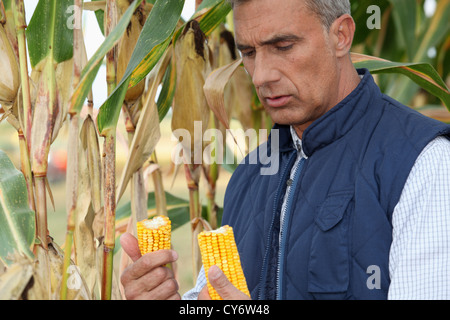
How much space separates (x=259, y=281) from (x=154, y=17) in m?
0.41

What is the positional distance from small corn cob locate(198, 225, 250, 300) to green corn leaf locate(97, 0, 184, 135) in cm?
26

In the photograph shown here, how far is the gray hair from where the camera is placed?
2.35 ft

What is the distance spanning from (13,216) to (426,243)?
1.80 feet

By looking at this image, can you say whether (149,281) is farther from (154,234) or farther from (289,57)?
(289,57)

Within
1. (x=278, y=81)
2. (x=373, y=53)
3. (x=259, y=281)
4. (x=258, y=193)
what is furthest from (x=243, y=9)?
(x=373, y=53)

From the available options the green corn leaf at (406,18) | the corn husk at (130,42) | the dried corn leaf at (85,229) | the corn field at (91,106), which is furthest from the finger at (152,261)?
the green corn leaf at (406,18)

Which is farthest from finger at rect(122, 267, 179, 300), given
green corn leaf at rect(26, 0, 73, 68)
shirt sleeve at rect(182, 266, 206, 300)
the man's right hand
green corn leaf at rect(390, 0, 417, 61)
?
green corn leaf at rect(390, 0, 417, 61)

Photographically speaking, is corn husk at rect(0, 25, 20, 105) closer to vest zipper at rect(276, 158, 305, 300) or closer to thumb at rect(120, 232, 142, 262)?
thumb at rect(120, 232, 142, 262)

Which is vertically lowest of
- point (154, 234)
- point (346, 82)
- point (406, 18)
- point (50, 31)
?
point (154, 234)

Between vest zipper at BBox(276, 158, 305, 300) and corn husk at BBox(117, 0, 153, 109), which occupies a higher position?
corn husk at BBox(117, 0, 153, 109)

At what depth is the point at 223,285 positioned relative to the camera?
24.2 inches

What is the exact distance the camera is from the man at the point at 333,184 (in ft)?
2.04

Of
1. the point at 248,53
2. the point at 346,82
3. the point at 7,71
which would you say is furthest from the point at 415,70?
the point at 7,71

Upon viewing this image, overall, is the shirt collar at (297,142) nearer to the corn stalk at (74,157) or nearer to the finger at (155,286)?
the finger at (155,286)
